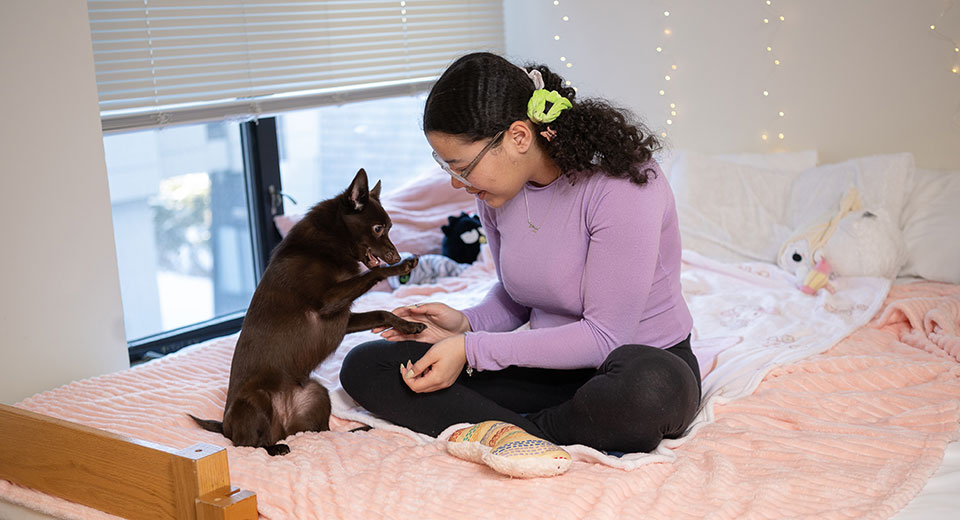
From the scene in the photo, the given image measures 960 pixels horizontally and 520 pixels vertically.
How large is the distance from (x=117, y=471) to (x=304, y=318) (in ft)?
1.57

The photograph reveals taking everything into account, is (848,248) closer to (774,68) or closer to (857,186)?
(857,186)

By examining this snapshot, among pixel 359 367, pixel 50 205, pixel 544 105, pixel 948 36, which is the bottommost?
pixel 359 367

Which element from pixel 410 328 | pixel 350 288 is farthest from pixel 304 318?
pixel 410 328

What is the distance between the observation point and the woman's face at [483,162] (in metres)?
1.61

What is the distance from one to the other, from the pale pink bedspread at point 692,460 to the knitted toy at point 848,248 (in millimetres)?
515

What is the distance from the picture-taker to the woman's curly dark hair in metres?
1.59

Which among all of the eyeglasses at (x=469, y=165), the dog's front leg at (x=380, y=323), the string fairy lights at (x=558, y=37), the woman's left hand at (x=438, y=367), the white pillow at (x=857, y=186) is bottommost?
the woman's left hand at (x=438, y=367)

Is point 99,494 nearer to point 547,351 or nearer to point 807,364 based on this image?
point 547,351

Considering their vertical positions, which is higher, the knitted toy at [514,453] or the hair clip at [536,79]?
the hair clip at [536,79]

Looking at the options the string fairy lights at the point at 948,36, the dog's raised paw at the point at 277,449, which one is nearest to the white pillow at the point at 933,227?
the string fairy lights at the point at 948,36

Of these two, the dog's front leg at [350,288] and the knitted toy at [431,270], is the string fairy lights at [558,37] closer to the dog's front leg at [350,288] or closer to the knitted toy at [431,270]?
the knitted toy at [431,270]

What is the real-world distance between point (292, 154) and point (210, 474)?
2.30 m

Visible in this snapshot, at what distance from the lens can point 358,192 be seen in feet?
5.92

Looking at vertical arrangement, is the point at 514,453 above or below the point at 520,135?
below
